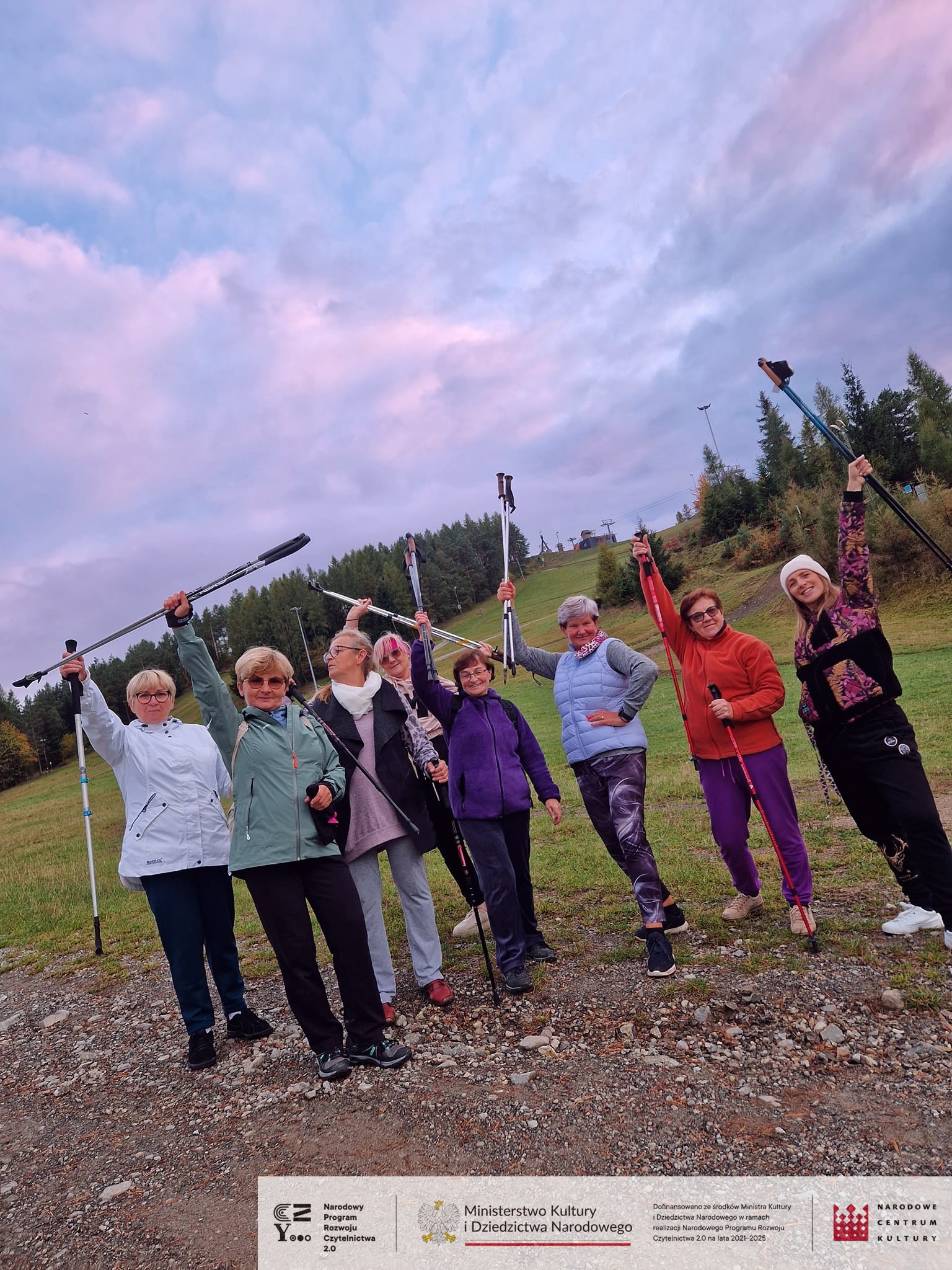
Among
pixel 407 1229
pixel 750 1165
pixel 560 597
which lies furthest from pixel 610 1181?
pixel 560 597

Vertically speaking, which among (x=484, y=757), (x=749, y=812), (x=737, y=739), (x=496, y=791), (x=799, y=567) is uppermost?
(x=799, y=567)

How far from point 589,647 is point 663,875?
337 cm

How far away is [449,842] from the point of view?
21.4 feet

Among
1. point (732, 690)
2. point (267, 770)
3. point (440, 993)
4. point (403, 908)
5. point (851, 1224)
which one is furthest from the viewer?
point (732, 690)

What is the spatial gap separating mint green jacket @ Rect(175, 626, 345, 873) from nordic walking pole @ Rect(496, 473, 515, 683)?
1.92 meters

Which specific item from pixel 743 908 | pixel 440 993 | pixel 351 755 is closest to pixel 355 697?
pixel 351 755

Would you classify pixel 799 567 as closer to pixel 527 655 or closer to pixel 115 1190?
pixel 527 655

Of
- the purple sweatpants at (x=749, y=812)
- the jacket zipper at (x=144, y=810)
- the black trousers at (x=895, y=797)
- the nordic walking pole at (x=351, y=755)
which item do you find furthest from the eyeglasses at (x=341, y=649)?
the black trousers at (x=895, y=797)

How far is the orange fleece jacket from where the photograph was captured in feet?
19.0

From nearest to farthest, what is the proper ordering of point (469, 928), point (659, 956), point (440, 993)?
point (659, 956), point (440, 993), point (469, 928)

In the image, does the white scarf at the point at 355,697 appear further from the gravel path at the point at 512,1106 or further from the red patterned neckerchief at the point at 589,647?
the gravel path at the point at 512,1106

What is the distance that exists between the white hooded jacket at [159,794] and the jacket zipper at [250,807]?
80cm

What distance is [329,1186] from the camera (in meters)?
3.56

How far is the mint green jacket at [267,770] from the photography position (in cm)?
486
